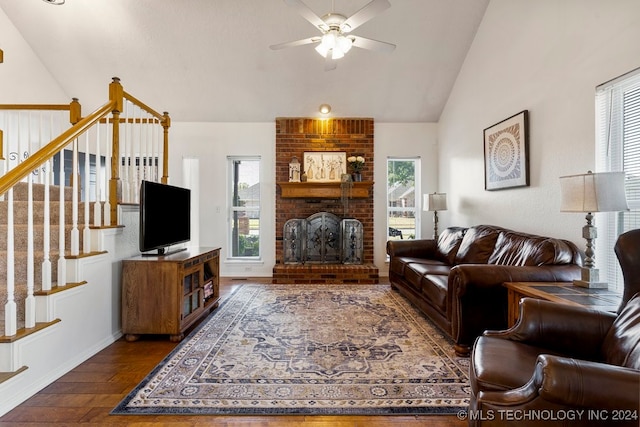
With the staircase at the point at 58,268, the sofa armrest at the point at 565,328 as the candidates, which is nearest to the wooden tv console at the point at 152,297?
the staircase at the point at 58,268

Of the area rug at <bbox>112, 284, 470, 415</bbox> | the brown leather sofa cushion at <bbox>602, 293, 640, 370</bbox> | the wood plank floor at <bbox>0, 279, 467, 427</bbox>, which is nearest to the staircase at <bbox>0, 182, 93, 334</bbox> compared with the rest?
the wood plank floor at <bbox>0, 279, 467, 427</bbox>

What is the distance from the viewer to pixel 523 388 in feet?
3.58

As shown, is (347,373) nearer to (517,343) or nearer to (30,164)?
(517,343)

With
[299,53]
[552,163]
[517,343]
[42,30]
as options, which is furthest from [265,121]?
[517,343]

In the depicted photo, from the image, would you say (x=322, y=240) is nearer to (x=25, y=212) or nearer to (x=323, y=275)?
(x=323, y=275)

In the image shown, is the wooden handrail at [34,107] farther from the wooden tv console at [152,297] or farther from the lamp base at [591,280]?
the lamp base at [591,280]

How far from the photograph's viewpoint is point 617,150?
7.17 ft

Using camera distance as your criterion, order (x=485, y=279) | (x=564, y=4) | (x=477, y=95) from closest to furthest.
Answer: (x=485, y=279)
(x=564, y=4)
(x=477, y=95)

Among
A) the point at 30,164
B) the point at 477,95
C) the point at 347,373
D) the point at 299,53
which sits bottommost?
the point at 347,373

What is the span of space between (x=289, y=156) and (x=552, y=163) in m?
3.59

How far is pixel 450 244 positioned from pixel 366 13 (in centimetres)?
269

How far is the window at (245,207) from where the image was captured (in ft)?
17.5

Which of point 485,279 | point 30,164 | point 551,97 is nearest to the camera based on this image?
point 30,164

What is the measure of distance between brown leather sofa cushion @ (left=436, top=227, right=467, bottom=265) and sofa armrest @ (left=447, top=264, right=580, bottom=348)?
1.33 m
